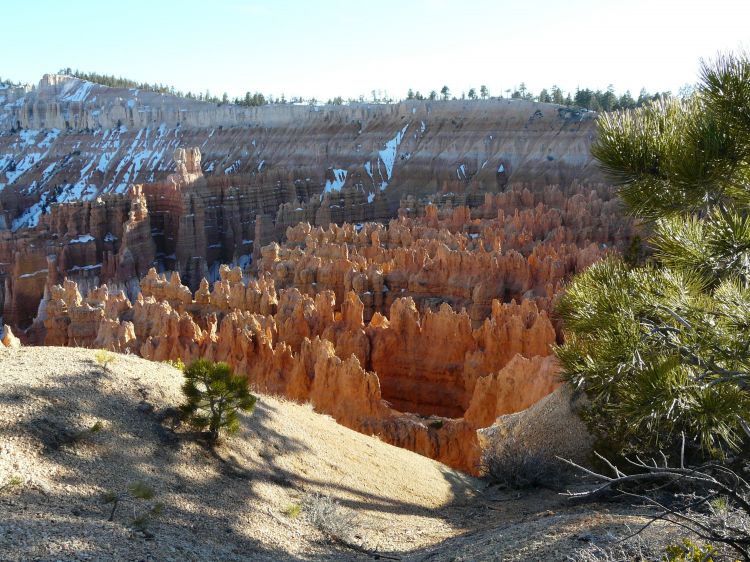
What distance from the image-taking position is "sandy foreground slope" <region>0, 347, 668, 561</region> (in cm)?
546

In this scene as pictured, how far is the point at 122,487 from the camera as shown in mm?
6312

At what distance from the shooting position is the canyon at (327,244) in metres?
16.0

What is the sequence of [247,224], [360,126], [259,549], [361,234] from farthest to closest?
[360,126] < [247,224] < [361,234] < [259,549]

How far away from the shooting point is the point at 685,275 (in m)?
5.63

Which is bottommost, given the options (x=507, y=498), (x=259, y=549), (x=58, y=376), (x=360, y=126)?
(x=507, y=498)

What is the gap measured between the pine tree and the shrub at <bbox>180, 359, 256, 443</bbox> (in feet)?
12.2

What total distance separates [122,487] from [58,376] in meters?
1.95

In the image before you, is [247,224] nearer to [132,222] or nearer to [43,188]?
[132,222]

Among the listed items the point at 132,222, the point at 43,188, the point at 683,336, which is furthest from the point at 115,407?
the point at 43,188

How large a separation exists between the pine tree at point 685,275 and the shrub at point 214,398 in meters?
3.72

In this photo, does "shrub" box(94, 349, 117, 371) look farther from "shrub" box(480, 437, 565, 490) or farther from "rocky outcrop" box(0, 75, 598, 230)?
"rocky outcrop" box(0, 75, 598, 230)

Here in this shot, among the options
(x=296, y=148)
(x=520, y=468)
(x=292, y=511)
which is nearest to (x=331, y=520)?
(x=292, y=511)

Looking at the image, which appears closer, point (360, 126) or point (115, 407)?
point (115, 407)

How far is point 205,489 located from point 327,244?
70.5 ft
